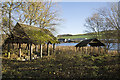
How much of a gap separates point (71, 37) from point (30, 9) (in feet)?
31.7

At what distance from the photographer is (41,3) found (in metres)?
23.0

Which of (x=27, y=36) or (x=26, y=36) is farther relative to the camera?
(x=26, y=36)

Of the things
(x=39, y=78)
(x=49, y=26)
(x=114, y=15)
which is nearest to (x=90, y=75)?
(x=39, y=78)

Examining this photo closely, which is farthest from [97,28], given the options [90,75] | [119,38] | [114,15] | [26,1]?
[90,75]

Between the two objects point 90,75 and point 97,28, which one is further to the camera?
point 97,28

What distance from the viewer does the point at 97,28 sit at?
23.5 metres

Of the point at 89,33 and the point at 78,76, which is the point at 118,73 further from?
the point at 89,33

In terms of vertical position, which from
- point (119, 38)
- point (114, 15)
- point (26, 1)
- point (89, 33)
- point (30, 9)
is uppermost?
point (26, 1)

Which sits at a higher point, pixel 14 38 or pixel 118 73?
pixel 14 38

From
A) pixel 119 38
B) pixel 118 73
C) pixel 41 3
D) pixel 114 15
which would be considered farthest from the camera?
pixel 41 3

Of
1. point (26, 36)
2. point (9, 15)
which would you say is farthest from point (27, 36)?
point (9, 15)

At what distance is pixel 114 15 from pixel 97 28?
7.80 metres

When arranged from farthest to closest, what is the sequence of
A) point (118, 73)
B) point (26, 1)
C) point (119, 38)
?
point (26, 1) → point (119, 38) → point (118, 73)

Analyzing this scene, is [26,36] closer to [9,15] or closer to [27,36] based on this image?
[27,36]
